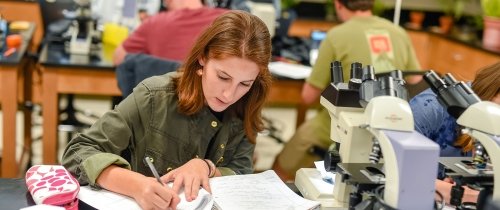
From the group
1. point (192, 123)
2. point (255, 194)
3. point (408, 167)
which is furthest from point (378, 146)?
point (192, 123)

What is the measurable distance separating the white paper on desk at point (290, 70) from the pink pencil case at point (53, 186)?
1.66m

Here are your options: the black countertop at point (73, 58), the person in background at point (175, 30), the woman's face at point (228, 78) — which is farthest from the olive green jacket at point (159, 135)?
the black countertop at point (73, 58)

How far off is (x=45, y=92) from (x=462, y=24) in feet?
12.6

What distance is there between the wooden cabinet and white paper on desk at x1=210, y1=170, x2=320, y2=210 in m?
3.04

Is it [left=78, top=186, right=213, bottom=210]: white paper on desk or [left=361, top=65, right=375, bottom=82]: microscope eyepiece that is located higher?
[left=361, top=65, right=375, bottom=82]: microscope eyepiece

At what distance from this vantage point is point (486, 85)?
4.95ft

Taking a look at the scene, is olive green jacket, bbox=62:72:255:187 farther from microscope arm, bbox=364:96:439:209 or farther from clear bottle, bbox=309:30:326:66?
clear bottle, bbox=309:30:326:66

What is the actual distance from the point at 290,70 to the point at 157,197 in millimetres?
1795

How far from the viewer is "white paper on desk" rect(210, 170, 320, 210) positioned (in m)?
1.29

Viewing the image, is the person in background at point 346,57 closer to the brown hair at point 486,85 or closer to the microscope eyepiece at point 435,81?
the brown hair at point 486,85

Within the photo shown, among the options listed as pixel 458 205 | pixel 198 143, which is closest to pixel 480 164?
Result: pixel 458 205

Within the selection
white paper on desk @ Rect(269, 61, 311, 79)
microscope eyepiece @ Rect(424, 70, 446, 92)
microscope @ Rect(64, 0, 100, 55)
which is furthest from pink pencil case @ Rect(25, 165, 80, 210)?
white paper on desk @ Rect(269, 61, 311, 79)

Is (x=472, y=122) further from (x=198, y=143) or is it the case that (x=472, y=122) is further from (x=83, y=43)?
(x=83, y=43)

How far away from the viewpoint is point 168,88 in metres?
1.52
